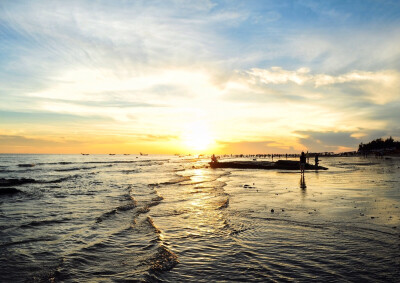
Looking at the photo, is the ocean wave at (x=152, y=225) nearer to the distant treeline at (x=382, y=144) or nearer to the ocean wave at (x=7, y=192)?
the ocean wave at (x=7, y=192)

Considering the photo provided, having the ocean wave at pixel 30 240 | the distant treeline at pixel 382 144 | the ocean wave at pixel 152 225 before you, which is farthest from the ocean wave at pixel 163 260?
the distant treeline at pixel 382 144

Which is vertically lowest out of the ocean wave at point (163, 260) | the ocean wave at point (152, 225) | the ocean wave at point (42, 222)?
the ocean wave at point (42, 222)

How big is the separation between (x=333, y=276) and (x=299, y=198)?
13238 millimetres

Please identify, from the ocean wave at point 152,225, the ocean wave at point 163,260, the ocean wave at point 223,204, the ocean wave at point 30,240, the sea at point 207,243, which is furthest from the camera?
the ocean wave at point 223,204

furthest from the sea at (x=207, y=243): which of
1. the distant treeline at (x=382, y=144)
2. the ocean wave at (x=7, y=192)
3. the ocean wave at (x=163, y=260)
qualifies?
the distant treeline at (x=382, y=144)

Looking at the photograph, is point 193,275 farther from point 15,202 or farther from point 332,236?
point 15,202

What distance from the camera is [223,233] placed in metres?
11.4

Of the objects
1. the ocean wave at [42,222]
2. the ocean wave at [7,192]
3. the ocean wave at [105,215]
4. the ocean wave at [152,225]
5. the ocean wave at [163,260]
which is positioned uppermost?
the ocean wave at [163,260]

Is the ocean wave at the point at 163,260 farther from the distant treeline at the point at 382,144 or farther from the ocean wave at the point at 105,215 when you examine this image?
the distant treeline at the point at 382,144

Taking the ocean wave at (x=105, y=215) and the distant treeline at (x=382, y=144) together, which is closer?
the ocean wave at (x=105, y=215)

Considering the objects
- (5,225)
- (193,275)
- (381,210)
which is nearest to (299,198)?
(381,210)

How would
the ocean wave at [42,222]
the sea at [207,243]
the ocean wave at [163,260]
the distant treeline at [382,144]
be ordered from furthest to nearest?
the distant treeline at [382,144]
the ocean wave at [42,222]
the ocean wave at [163,260]
the sea at [207,243]

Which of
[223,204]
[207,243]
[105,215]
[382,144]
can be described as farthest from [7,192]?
[382,144]

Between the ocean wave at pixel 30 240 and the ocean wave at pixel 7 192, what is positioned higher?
the ocean wave at pixel 30 240
